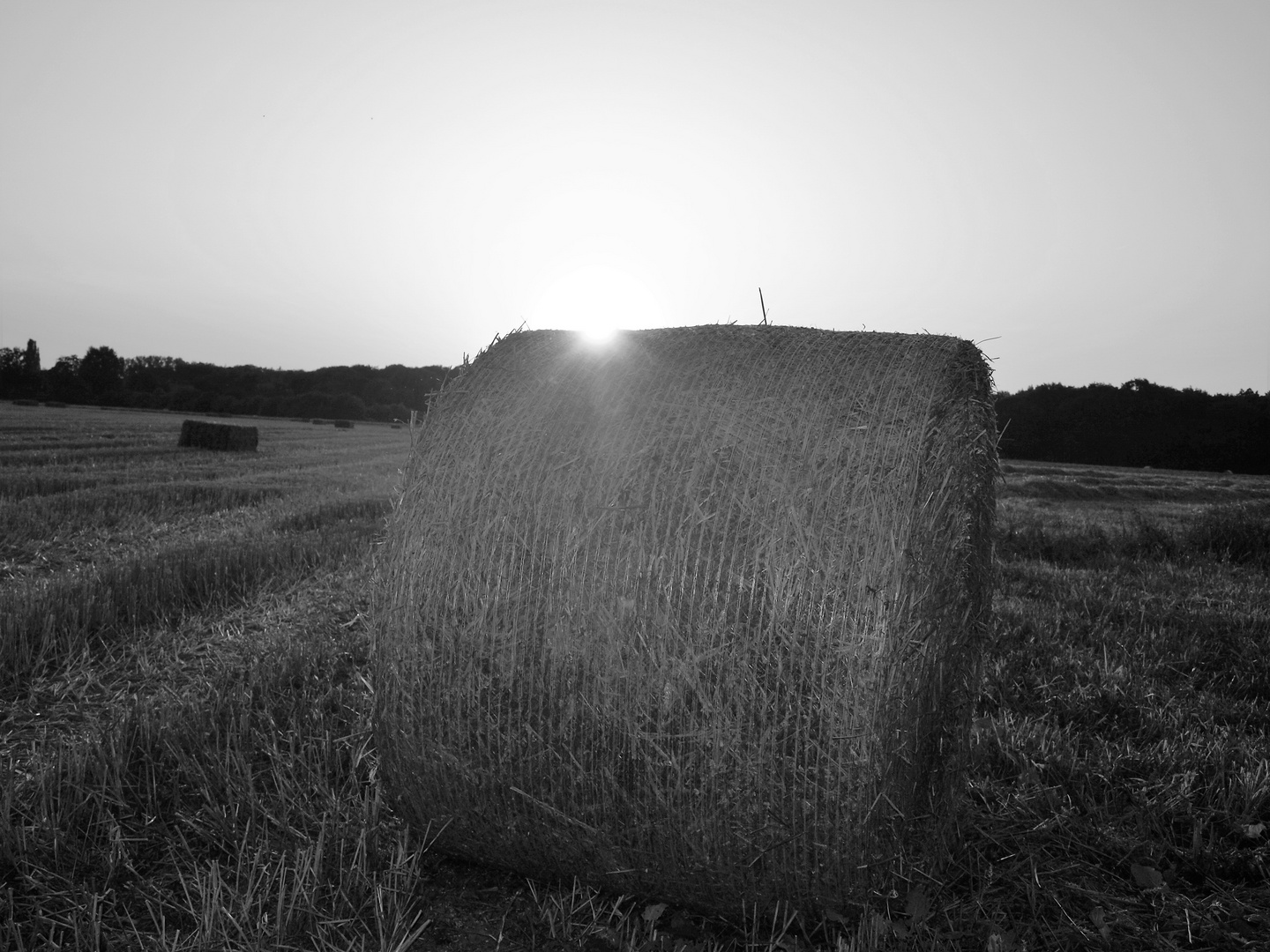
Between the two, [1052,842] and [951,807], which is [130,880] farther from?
[1052,842]

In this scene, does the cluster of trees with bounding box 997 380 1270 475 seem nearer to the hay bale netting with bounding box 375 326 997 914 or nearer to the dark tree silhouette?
the hay bale netting with bounding box 375 326 997 914

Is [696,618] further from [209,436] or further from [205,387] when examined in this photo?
[205,387]

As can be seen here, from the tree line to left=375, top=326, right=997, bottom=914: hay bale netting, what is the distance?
17.9 metres

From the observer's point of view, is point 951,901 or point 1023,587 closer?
point 951,901

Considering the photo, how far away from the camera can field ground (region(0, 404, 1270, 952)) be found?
256cm

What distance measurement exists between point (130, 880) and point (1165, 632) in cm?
589

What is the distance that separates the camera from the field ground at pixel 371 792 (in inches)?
101

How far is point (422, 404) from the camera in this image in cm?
3303

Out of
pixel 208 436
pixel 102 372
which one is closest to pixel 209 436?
pixel 208 436

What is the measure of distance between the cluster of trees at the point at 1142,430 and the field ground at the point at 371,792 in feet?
126

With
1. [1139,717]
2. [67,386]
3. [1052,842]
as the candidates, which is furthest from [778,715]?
[67,386]

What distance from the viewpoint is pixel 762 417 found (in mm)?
2807

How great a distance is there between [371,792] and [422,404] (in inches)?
1221

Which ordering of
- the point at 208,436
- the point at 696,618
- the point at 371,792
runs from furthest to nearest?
the point at 208,436, the point at 371,792, the point at 696,618
